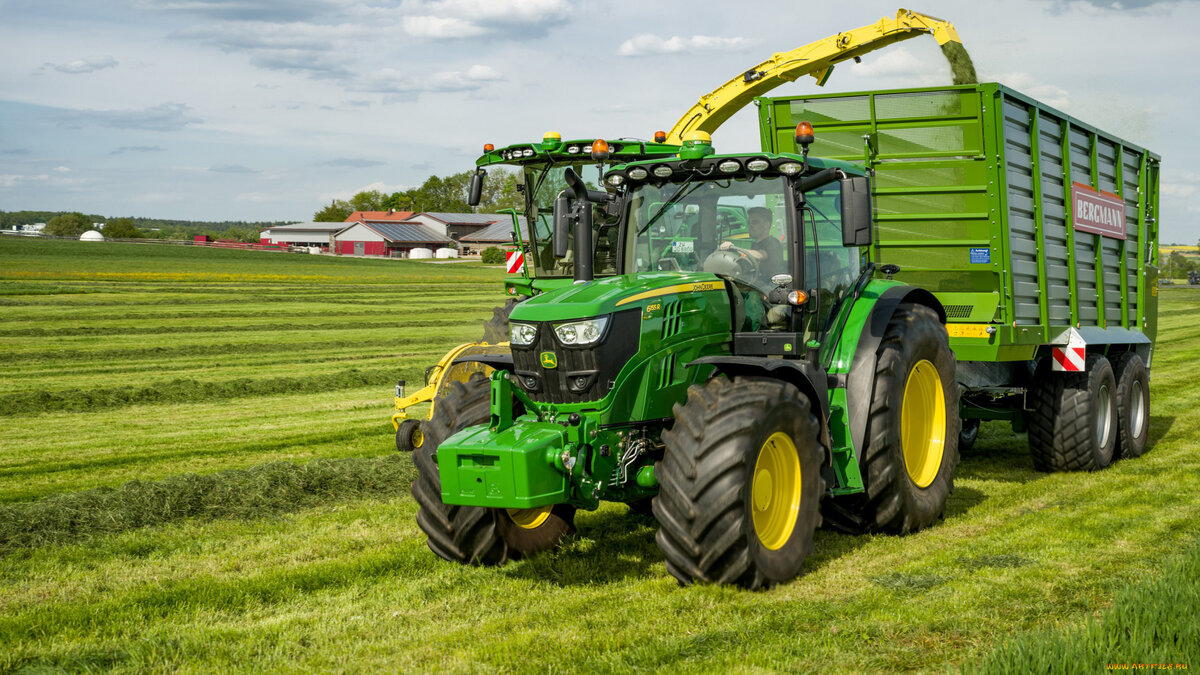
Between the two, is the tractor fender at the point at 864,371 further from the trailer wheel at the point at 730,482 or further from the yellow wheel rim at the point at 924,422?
the trailer wheel at the point at 730,482

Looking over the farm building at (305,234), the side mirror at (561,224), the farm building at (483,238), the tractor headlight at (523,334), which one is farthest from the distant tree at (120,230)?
the tractor headlight at (523,334)

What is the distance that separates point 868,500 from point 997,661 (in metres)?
2.68

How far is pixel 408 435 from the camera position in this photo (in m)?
9.65

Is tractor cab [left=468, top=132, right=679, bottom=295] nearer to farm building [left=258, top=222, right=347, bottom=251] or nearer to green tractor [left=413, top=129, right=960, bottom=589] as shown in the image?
green tractor [left=413, top=129, right=960, bottom=589]

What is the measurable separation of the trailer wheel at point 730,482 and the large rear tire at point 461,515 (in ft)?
3.65

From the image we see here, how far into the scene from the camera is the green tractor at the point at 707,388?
571cm

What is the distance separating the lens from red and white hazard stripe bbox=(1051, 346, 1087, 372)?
977 centimetres

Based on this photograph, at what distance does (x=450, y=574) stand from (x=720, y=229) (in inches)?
102

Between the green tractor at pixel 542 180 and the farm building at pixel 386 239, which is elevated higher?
the farm building at pixel 386 239

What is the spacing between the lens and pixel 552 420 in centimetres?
608

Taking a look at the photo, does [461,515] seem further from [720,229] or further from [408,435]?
[408,435]

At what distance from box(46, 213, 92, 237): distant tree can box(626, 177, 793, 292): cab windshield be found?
118 metres

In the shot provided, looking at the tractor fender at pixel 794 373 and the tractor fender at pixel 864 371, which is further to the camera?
the tractor fender at pixel 864 371

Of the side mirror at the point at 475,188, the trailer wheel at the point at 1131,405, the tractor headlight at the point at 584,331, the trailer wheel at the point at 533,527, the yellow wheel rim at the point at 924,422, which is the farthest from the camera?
the side mirror at the point at 475,188
